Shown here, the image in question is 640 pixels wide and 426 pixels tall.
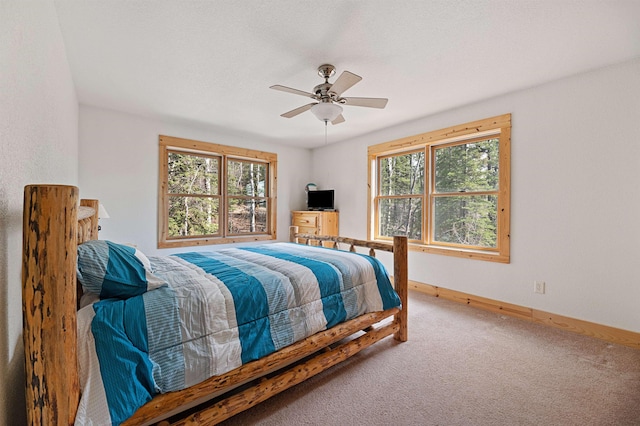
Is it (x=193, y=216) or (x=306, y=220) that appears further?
(x=306, y=220)

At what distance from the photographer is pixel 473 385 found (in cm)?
189

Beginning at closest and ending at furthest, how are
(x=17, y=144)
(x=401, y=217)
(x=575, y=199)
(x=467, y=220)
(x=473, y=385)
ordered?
(x=17, y=144), (x=473, y=385), (x=575, y=199), (x=467, y=220), (x=401, y=217)

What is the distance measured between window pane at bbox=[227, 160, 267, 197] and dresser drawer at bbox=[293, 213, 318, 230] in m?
0.80

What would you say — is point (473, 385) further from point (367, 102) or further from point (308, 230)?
point (308, 230)

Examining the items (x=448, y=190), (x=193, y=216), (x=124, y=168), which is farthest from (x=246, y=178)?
(x=448, y=190)

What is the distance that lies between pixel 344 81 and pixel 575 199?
256 centimetres

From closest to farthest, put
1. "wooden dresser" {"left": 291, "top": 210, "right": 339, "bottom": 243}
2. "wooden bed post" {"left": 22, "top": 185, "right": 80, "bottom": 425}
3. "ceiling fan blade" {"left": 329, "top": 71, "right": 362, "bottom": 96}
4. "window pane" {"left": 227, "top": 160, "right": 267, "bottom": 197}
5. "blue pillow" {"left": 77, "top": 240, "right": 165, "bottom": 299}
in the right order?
"wooden bed post" {"left": 22, "top": 185, "right": 80, "bottom": 425}, "blue pillow" {"left": 77, "top": 240, "right": 165, "bottom": 299}, "ceiling fan blade" {"left": 329, "top": 71, "right": 362, "bottom": 96}, "window pane" {"left": 227, "top": 160, "right": 267, "bottom": 197}, "wooden dresser" {"left": 291, "top": 210, "right": 339, "bottom": 243}

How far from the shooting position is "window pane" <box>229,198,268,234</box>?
16.1ft

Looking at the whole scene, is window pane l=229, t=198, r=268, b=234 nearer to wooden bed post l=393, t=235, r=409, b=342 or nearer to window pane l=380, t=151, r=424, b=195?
window pane l=380, t=151, r=424, b=195

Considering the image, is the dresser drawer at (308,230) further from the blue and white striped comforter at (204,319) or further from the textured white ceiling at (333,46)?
the blue and white striped comforter at (204,319)

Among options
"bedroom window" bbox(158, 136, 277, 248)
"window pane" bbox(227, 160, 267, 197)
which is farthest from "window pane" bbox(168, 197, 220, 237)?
"window pane" bbox(227, 160, 267, 197)

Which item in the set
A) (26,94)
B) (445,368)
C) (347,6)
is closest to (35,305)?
(26,94)

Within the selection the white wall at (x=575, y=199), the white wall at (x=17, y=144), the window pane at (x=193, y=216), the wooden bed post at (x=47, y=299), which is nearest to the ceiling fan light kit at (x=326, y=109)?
the white wall at (x=575, y=199)

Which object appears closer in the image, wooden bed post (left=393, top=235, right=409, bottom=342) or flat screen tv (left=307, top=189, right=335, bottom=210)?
wooden bed post (left=393, top=235, right=409, bottom=342)
